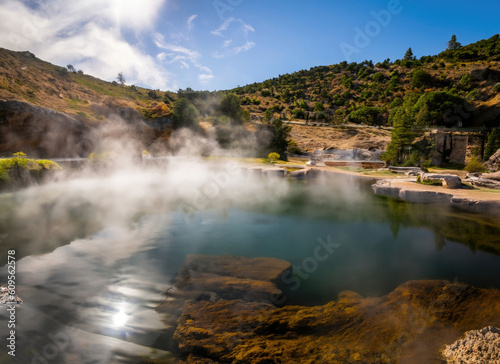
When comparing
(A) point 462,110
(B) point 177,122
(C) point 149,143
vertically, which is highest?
(A) point 462,110

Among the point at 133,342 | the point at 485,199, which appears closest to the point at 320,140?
the point at 485,199

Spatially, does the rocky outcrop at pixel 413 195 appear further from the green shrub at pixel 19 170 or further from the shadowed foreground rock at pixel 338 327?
the green shrub at pixel 19 170

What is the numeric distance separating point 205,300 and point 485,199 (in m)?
11.8

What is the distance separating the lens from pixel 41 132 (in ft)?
66.6

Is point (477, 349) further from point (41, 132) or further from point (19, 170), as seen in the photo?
point (41, 132)

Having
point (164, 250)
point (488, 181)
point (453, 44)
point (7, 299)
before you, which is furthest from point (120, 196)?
point (453, 44)

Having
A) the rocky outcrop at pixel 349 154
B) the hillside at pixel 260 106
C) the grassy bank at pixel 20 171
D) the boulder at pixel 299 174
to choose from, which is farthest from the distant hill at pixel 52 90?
the rocky outcrop at pixel 349 154

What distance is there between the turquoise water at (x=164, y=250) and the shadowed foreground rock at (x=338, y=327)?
19.8 inches

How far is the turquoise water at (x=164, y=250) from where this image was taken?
375 centimetres

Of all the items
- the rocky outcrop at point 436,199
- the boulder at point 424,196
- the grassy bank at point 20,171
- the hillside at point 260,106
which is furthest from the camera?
the hillside at point 260,106

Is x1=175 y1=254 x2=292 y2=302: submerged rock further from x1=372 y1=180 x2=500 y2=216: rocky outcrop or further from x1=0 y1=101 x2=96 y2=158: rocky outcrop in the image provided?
x1=0 y1=101 x2=96 y2=158: rocky outcrop

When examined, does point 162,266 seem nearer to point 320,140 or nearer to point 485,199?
point 485,199

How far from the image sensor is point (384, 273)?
564 centimetres

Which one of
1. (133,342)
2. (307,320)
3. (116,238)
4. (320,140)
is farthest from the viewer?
(320,140)
